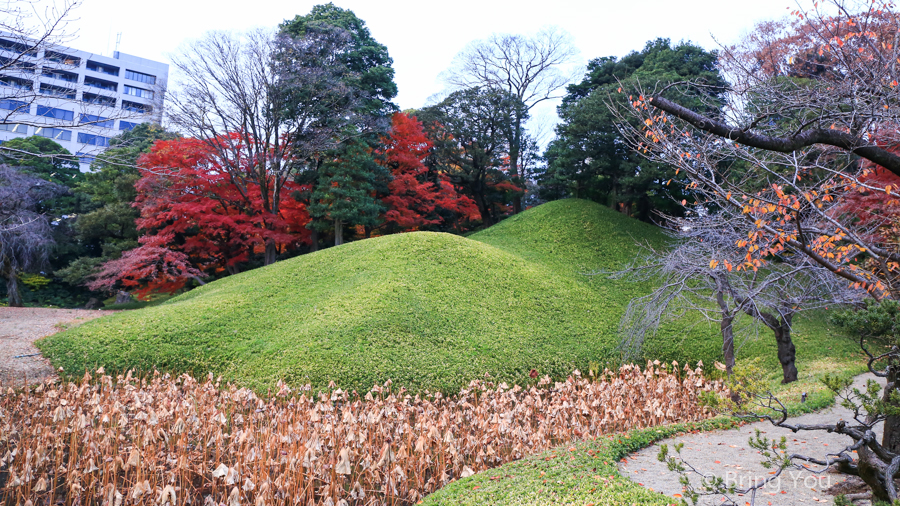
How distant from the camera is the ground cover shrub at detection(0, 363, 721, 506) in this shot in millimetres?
3748

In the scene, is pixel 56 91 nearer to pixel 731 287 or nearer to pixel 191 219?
pixel 731 287

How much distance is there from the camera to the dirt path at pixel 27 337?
25.3 feet

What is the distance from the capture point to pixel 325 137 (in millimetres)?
15273

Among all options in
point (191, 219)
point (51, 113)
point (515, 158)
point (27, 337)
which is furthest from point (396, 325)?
point (515, 158)

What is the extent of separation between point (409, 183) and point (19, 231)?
11790 millimetres

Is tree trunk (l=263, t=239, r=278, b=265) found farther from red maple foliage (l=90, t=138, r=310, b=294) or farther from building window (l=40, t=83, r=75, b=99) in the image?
building window (l=40, t=83, r=75, b=99)

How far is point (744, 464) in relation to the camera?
14.3 feet

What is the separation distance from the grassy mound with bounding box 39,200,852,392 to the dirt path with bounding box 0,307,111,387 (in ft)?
0.90

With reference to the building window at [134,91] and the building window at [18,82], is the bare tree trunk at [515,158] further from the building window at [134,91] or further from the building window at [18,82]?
the building window at [134,91]

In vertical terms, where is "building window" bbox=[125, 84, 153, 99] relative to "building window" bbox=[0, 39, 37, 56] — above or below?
above

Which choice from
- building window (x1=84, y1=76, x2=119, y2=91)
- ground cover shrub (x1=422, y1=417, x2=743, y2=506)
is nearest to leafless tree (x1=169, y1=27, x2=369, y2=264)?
ground cover shrub (x1=422, y1=417, x2=743, y2=506)

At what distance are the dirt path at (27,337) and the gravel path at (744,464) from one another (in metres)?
7.76

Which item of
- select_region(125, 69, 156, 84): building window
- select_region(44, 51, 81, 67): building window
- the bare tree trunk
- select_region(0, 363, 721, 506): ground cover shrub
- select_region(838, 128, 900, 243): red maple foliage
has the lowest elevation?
select_region(0, 363, 721, 506): ground cover shrub

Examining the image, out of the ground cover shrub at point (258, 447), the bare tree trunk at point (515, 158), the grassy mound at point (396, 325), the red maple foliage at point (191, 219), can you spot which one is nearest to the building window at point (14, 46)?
the ground cover shrub at point (258, 447)
